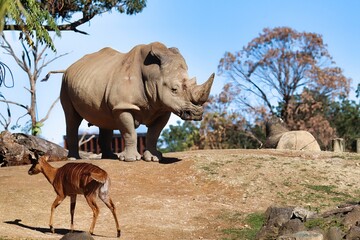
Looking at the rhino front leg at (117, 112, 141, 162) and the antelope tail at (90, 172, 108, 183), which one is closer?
the antelope tail at (90, 172, 108, 183)

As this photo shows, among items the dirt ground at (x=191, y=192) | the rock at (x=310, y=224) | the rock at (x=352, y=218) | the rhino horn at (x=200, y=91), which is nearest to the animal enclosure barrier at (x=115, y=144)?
Result: the dirt ground at (x=191, y=192)

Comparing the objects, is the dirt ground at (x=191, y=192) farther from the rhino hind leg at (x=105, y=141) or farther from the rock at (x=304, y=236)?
the rock at (x=304, y=236)

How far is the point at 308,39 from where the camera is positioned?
139 ft

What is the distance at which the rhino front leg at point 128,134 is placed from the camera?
1914 centimetres

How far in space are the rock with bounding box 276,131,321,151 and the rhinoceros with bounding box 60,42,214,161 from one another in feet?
15.7

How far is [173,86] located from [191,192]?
2.72 m

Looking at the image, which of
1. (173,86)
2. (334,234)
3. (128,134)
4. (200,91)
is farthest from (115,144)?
(334,234)

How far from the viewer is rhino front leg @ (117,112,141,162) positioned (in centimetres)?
1914

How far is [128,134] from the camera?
19.4m

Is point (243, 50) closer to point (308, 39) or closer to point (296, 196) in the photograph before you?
point (308, 39)

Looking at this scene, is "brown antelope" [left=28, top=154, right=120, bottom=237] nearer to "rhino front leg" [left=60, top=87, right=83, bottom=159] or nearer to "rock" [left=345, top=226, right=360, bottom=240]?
"rock" [left=345, top=226, right=360, bottom=240]

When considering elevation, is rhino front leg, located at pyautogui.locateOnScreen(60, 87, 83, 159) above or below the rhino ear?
below

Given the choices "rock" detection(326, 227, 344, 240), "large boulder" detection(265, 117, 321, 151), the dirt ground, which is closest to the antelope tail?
the dirt ground

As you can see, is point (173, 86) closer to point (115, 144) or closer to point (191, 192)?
point (191, 192)
